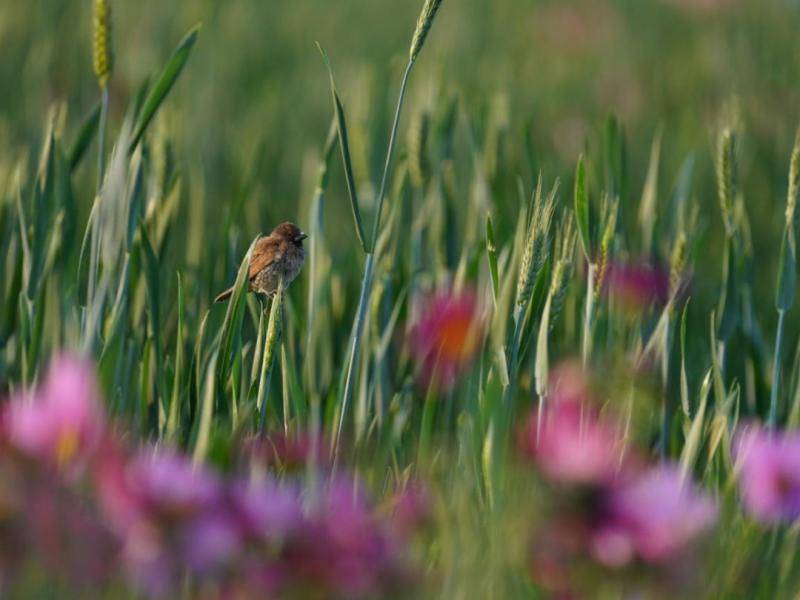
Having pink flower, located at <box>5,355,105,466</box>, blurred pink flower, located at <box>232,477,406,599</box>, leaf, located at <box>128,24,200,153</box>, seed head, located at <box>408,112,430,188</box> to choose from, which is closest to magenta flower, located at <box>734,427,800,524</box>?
blurred pink flower, located at <box>232,477,406,599</box>

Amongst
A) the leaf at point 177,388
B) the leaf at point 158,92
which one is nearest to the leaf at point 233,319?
the leaf at point 177,388

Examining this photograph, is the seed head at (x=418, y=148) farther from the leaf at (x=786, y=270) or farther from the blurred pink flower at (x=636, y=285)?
the leaf at (x=786, y=270)

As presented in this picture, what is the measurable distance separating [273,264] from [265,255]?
0.02 m

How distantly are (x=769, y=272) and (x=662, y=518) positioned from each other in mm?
1959

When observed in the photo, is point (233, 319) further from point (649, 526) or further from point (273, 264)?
point (649, 526)

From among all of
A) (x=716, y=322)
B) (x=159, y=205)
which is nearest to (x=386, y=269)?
(x=159, y=205)

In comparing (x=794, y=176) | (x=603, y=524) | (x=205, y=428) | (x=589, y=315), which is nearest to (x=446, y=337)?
(x=589, y=315)

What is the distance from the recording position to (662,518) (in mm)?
692

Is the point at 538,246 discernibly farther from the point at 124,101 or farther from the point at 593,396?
the point at 124,101

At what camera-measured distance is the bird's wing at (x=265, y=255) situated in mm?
1624

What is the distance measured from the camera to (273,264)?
1.62 meters

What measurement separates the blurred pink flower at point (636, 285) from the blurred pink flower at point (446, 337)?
0.19 meters

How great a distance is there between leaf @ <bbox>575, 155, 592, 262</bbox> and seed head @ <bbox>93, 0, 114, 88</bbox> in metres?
0.51

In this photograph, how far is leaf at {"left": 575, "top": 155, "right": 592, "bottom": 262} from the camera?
135 cm
